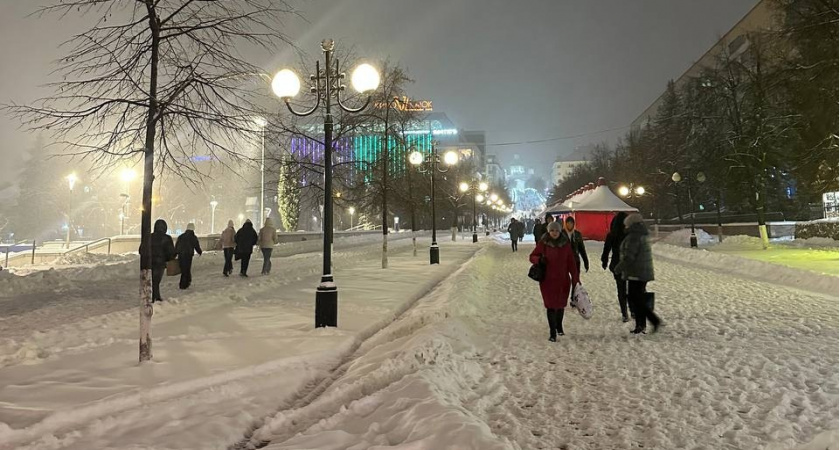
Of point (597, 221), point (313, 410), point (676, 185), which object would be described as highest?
point (676, 185)

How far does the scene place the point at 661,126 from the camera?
56031 millimetres

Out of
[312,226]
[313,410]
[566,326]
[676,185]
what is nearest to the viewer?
[313,410]

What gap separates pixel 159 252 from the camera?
1099cm

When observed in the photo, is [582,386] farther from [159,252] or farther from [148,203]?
[159,252]

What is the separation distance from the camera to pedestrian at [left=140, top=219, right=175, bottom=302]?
10.8m

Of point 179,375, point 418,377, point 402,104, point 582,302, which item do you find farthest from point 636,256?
point 402,104

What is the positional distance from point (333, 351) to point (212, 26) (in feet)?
14.9

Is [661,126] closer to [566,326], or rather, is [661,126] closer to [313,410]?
[566,326]

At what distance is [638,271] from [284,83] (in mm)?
6577

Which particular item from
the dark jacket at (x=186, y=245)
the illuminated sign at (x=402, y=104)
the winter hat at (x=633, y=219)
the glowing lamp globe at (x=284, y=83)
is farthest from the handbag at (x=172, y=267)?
the illuminated sign at (x=402, y=104)

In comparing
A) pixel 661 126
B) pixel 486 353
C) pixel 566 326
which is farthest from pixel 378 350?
pixel 661 126

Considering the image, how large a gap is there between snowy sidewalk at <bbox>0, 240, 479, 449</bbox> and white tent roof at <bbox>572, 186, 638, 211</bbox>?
34.8 m

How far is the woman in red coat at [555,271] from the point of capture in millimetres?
7297

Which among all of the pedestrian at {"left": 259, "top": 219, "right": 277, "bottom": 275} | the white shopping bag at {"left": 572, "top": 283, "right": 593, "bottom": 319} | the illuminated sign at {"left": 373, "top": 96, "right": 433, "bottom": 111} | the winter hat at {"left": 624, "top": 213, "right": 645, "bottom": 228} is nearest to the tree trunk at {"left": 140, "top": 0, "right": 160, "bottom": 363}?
the white shopping bag at {"left": 572, "top": 283, "right": 593, "bottom": 319}
